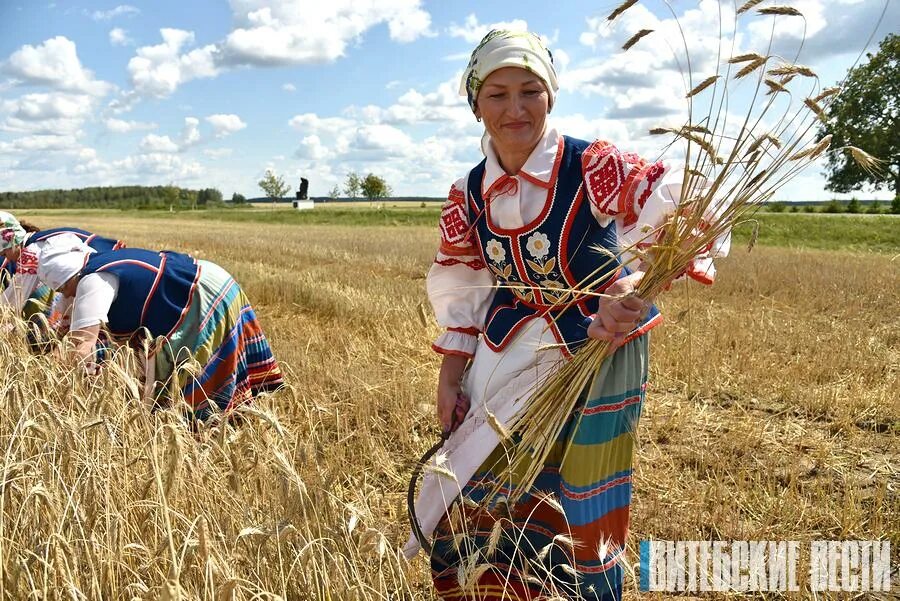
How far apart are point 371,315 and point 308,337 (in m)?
0.75

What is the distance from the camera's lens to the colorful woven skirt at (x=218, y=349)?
3355 millimetres

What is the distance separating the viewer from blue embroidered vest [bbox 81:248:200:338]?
320 cm

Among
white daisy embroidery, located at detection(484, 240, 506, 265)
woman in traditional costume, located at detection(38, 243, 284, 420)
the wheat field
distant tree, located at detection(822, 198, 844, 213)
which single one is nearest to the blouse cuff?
white daisy embroidery, located at detection(484, 240, 506, 265)

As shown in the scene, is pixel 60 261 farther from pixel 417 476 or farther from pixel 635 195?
pixel 635 195

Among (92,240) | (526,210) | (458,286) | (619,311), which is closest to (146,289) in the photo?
(92,240)

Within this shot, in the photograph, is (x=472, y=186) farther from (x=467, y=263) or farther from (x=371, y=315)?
(x=371, y=315)

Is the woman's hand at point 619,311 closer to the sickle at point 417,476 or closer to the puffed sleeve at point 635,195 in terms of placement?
the puffed sleeve at point 635,195

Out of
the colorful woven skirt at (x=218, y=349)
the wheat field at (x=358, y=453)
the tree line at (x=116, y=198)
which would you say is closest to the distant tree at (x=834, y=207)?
the wheat field at (x=358, y=453)

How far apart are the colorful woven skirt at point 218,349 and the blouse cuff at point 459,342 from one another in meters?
1.51

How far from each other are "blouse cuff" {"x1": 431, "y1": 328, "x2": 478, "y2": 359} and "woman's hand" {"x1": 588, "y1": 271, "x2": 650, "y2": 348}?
524 millimetres

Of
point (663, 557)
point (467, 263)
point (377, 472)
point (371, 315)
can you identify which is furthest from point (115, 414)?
point (371, 315)

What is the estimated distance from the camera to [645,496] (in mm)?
2725

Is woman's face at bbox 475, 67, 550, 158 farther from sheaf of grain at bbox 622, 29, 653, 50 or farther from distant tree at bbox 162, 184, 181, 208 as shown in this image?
distant tree at bbox 162, 184, 181, 208

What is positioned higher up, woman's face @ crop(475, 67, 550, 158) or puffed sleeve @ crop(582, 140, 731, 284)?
woman's face @ crop(475, 67, 550, 158)
